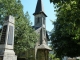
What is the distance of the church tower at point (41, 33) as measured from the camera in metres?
34.3

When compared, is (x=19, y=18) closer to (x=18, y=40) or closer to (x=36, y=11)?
(x=18, y=40)

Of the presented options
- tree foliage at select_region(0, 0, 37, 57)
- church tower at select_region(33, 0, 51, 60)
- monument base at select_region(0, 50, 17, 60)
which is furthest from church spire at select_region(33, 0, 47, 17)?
monument base at select_region(0, 50, 17, 60)

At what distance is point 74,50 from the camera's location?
2005cm

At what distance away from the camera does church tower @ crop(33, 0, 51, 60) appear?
3431 centimetres

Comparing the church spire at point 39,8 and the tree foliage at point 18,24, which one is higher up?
the church spire at point 39,8

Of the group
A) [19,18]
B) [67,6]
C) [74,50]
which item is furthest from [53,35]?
[67,6]

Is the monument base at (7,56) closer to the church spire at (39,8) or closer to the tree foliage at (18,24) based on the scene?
the tree foliage at (18,24)

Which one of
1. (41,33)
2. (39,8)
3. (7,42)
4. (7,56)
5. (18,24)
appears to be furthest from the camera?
(39,8)

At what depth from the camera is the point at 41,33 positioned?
3747cm

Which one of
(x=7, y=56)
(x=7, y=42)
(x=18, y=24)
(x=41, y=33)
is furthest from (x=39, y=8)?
(x=7, y=56)

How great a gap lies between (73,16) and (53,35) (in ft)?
51.4

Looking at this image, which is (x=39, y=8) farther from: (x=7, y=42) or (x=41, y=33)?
(x=7, y=42)

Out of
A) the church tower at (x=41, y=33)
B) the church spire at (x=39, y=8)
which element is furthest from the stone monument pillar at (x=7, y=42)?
the church spire at (x=39, y=8)

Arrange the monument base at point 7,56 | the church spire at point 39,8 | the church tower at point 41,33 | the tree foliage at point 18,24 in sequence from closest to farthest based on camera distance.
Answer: the monument base at point 7,56 → the tree foliage at point 18,24 → the church tower at point 41,33 → the church spire at point 39,8
